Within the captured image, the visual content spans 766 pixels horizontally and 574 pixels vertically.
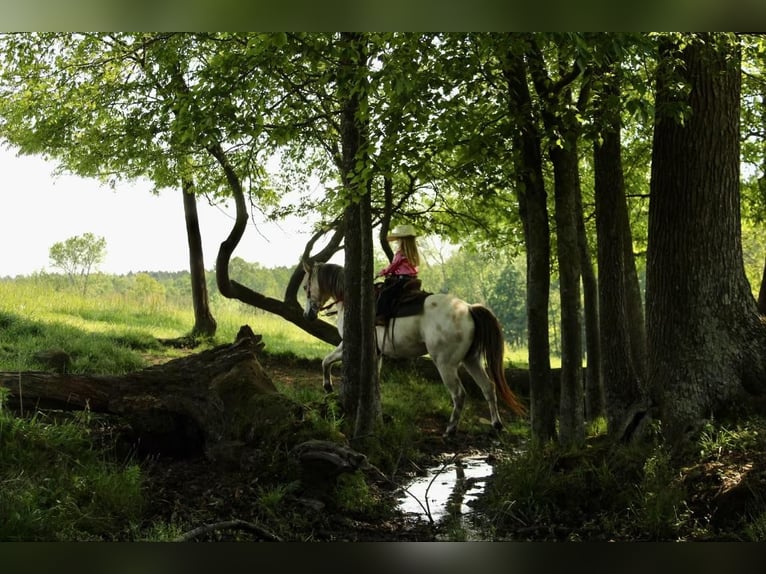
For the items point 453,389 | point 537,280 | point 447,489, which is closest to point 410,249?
point 453,389

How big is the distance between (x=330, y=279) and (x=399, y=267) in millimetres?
724

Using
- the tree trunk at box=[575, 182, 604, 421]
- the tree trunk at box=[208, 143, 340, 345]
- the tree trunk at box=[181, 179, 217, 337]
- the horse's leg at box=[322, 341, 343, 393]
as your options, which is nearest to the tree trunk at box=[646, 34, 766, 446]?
the tree trunk at box=[575, 182, 604, 421]

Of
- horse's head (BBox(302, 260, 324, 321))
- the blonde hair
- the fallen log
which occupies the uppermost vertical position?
the blonde hair

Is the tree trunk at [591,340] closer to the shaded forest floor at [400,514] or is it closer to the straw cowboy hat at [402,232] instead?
the straw cowboy hat at [402,232]

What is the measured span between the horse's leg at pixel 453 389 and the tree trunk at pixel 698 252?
2.39 meters

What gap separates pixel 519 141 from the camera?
18.8 ft

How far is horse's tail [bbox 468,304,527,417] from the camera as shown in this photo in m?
7.25

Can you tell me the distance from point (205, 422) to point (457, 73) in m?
3.08

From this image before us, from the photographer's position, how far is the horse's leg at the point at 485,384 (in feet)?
23.7

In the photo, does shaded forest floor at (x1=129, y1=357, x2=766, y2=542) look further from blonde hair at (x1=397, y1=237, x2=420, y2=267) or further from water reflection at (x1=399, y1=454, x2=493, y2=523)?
blonde hair at (x1=397, y1=237, x2=420, y2=267)

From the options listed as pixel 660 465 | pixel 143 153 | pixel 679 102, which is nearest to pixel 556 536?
pixel 660 465

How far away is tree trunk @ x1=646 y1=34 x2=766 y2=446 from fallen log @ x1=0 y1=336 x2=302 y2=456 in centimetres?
276

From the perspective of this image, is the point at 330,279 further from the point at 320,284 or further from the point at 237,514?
the point at 237,514
